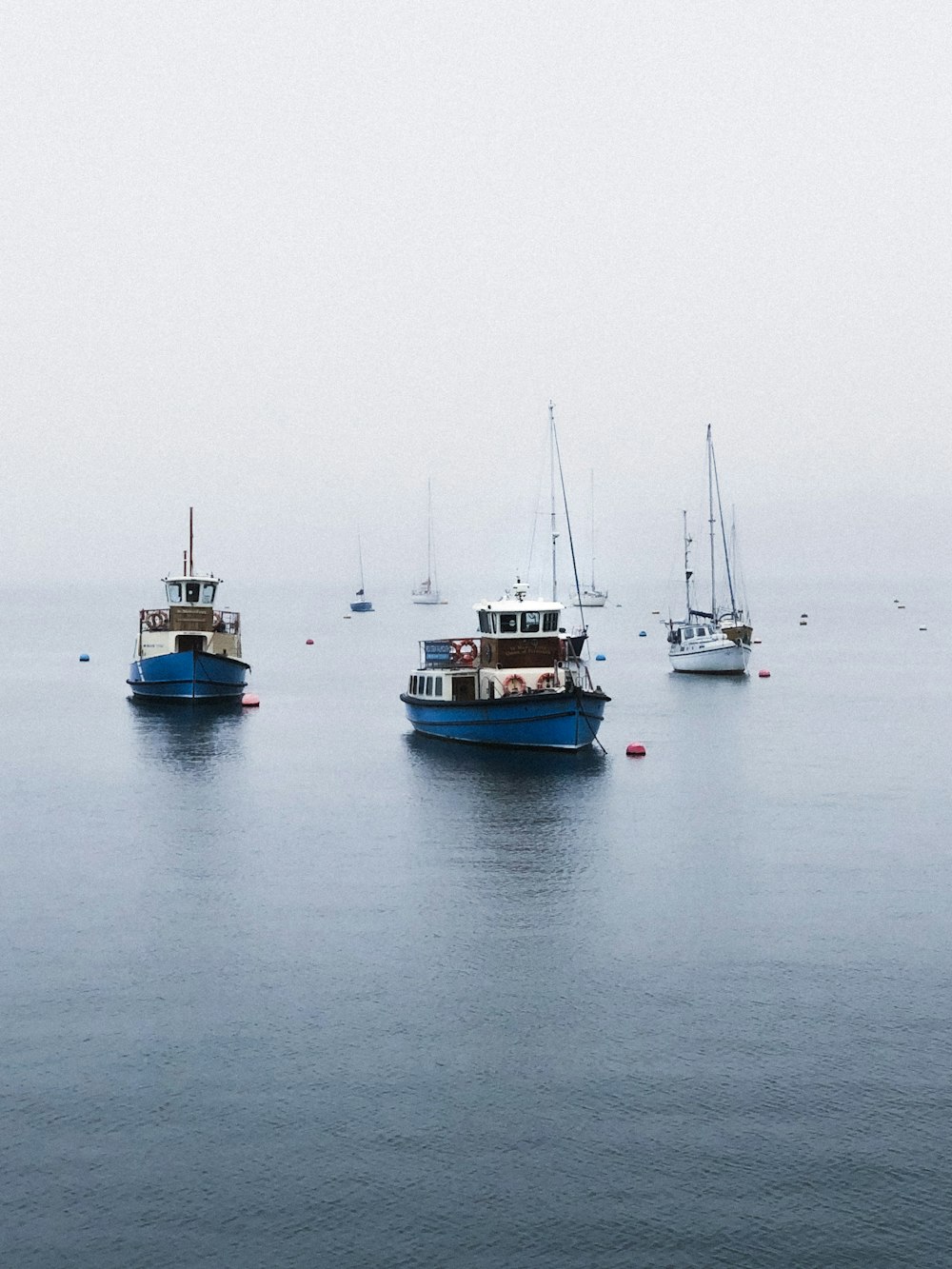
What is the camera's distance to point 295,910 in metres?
37.8

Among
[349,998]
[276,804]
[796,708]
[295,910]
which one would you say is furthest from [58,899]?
[796,708]

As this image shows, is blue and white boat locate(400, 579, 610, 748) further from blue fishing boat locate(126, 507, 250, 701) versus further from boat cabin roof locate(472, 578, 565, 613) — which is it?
blue fishing boat locate(126, 507, 250, 701)

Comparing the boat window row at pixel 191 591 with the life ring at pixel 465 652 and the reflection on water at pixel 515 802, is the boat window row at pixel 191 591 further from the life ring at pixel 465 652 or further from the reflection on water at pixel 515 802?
the life ring at pixel 465 652

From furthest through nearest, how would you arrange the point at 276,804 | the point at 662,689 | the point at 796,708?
the point at 662,689, the point at 796,708, the point at 276,804

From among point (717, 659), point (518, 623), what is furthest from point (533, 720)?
point (717, 659)

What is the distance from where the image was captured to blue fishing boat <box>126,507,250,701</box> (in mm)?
91375

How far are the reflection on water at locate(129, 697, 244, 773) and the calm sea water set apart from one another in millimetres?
7784

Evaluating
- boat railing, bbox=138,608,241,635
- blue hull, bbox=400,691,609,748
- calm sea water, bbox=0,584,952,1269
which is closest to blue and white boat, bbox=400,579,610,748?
blue hull, bbox=400,691,609,748

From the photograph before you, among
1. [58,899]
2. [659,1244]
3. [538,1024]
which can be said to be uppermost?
[58,899]

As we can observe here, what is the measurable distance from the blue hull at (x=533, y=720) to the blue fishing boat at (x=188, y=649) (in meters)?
28.6

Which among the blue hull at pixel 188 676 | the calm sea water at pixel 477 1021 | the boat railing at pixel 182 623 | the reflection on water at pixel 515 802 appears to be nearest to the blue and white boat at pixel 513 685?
the reflection on water at pixel 515 802

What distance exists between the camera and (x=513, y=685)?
6944 centimetres

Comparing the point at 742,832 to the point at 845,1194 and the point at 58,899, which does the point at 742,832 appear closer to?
the point at 58,899

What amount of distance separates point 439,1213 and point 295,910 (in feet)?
61.2
